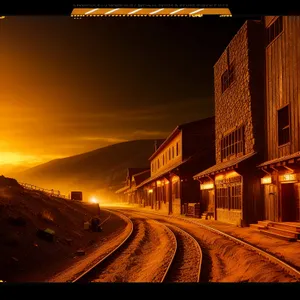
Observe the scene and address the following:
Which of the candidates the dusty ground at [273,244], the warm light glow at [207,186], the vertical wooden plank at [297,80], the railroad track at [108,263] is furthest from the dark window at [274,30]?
the warm light glow at [207,186]

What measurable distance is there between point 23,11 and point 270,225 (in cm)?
1541

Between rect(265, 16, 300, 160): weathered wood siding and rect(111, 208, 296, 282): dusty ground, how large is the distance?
525cm

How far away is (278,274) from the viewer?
10508mm

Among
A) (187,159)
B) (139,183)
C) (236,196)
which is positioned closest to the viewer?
(236,196)

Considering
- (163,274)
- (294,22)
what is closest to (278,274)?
(163,274)

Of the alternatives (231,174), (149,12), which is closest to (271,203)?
(231,174)

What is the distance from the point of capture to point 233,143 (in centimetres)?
2673

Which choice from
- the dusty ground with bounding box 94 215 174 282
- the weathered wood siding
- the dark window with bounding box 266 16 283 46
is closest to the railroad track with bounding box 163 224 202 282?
the dusty ground with bounding box 94 215 174 282

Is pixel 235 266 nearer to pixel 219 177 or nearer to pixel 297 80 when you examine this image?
pixel 297 80

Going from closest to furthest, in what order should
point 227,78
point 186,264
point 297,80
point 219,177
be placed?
point 186,264, point 297,80, point 227,78, point 219,177

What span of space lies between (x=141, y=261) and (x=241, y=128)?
13051 millimetres

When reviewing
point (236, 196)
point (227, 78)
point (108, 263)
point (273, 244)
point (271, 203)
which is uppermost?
point (227, 78)

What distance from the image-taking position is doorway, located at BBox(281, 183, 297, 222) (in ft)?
61.0

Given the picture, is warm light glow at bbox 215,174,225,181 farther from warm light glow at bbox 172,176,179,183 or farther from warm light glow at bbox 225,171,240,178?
warm light glow at bbox 172,176,179,183
